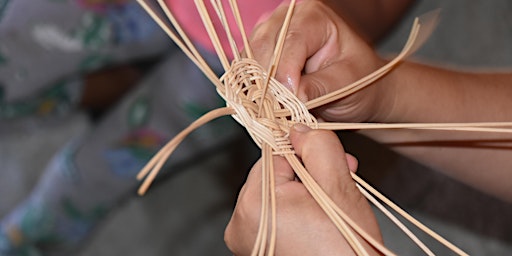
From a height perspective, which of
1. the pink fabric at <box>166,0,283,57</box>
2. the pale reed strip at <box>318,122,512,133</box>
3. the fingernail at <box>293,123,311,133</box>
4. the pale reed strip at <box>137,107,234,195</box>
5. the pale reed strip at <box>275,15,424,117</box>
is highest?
the pale reed strip at <box>137,107,234,195</box>

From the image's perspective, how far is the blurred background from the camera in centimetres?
103

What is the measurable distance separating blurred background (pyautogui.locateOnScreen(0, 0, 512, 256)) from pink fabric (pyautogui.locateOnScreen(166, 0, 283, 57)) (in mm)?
154

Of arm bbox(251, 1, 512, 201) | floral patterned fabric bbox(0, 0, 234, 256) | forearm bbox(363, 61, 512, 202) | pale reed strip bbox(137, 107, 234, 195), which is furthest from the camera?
floral patterned fabric bbox(0, 0, 234, 256)

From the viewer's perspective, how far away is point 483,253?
1021mm

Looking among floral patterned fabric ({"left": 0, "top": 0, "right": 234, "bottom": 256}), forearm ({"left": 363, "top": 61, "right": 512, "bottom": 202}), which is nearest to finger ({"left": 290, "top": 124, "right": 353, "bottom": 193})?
forearm ({"left": 363, "top": 61, "right": 512, "bottom": 202})

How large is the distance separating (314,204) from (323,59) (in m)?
0.15

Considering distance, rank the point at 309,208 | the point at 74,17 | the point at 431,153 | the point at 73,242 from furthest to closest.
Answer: the point at 73,242, the point at 74,17, the point at 431,153, the point at 309,208

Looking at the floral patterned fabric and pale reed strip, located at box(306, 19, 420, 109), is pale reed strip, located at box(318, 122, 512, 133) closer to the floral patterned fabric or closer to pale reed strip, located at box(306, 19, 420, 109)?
pale reed strip, located at box(306, 19, 420, 109)

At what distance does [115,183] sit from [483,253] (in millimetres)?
490

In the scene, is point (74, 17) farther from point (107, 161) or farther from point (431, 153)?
point (431, 153)

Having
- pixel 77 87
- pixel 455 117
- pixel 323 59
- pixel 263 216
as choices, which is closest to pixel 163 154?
pixel 263 216

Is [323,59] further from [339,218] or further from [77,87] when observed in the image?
[77,87]

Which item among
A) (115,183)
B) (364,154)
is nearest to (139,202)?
(115,183)

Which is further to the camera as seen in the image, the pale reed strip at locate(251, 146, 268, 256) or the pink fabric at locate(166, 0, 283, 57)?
the pink fabric at locate(166, 0, 283, 57)
